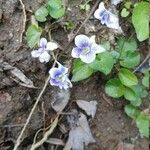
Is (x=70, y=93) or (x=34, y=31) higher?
(x=34, y=31)

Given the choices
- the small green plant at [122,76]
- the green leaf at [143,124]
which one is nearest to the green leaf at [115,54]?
the small green plant at [122,76]

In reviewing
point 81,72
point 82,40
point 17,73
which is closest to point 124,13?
point 82,40

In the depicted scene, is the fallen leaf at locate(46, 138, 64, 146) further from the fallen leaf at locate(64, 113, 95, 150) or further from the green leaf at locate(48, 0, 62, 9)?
the green leaf at locate(48, 0, 62, 9)

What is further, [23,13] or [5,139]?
[23,13]

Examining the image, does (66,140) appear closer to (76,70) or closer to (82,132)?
(82,132)

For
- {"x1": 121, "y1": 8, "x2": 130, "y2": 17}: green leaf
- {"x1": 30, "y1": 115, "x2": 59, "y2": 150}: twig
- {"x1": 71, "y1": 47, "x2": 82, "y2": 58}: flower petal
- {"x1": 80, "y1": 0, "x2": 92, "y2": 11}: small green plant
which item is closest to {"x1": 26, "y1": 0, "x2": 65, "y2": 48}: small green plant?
{"x1": 80, "y1": 0, "x2": 92, "y2": 11}: small green plant

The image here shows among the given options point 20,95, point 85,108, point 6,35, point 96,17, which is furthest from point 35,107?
point 96,17
